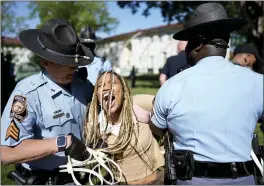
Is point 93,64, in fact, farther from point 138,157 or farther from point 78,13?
point 78,13

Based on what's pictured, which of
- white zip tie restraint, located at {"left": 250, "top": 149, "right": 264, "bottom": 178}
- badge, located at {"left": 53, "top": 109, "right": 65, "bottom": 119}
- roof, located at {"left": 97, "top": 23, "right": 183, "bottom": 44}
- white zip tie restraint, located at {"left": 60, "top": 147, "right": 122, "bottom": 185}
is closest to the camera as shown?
white zip tie restraint, located at {"left": 250, "top": 149, "right": 264, "bottom": 178}

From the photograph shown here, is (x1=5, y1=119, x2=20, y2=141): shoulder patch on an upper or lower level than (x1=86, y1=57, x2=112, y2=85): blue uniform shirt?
lower

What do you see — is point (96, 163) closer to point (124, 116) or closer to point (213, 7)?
point (124, 116)

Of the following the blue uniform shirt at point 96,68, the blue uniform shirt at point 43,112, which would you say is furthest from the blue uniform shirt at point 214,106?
the blue uniform shirt at point 96,68

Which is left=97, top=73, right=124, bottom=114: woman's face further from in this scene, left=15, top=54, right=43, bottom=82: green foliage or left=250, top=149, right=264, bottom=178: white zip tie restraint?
left=15, top=54, right=43, bottom=82: green foliage

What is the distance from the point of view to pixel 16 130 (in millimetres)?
2119

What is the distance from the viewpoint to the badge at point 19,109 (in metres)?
2.14

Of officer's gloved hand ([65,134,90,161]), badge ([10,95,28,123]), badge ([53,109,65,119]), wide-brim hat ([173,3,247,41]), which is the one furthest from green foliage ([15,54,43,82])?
wide-brim hat ([173,3,247,41])

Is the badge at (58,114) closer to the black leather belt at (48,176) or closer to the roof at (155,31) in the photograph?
the black leather belt at (48,176)

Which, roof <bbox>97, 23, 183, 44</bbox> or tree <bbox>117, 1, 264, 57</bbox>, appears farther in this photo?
roof <bbox>97, 23, 183, 44</bbox>

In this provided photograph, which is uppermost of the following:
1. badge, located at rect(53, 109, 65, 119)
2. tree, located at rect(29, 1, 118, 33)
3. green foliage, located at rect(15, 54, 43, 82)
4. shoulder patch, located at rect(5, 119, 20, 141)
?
tree, located at rect(29, 1, 118, 33)

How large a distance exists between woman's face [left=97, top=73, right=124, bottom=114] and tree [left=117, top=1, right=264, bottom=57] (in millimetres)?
11666

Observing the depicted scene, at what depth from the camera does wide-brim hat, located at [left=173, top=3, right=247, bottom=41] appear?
1.93 meters

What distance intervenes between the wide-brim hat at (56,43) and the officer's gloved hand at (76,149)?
0.49 m
